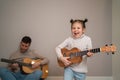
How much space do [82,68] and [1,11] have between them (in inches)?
64.9

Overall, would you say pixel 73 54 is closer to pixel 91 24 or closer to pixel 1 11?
pixel 91 24

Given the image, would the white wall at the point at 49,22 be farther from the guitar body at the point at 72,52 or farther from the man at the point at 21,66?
the guitar body at the point at 72,52

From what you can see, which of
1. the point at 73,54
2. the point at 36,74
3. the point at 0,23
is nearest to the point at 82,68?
the point at 73,54

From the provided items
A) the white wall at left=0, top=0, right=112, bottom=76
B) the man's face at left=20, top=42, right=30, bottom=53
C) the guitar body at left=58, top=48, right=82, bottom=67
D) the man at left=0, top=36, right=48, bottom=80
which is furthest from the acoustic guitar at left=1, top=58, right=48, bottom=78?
the guitar body at left=58, top=48, right=82, bottom=67

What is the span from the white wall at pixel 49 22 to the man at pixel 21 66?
0.26m

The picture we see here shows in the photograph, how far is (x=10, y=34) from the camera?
3551 millimetres

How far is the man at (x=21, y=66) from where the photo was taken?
2922 mm

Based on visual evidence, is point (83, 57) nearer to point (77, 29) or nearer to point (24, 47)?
point (77, 29)

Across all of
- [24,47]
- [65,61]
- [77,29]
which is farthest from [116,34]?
[24,47]

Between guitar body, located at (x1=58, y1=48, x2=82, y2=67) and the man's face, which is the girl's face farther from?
the man's face

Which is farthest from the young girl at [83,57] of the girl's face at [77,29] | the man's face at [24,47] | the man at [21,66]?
the man's face at [24,47]

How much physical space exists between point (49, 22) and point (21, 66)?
2.82 ft

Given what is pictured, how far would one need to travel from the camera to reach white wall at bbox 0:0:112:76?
355 centimetres

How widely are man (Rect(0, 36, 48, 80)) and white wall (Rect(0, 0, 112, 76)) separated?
264 millimetres
